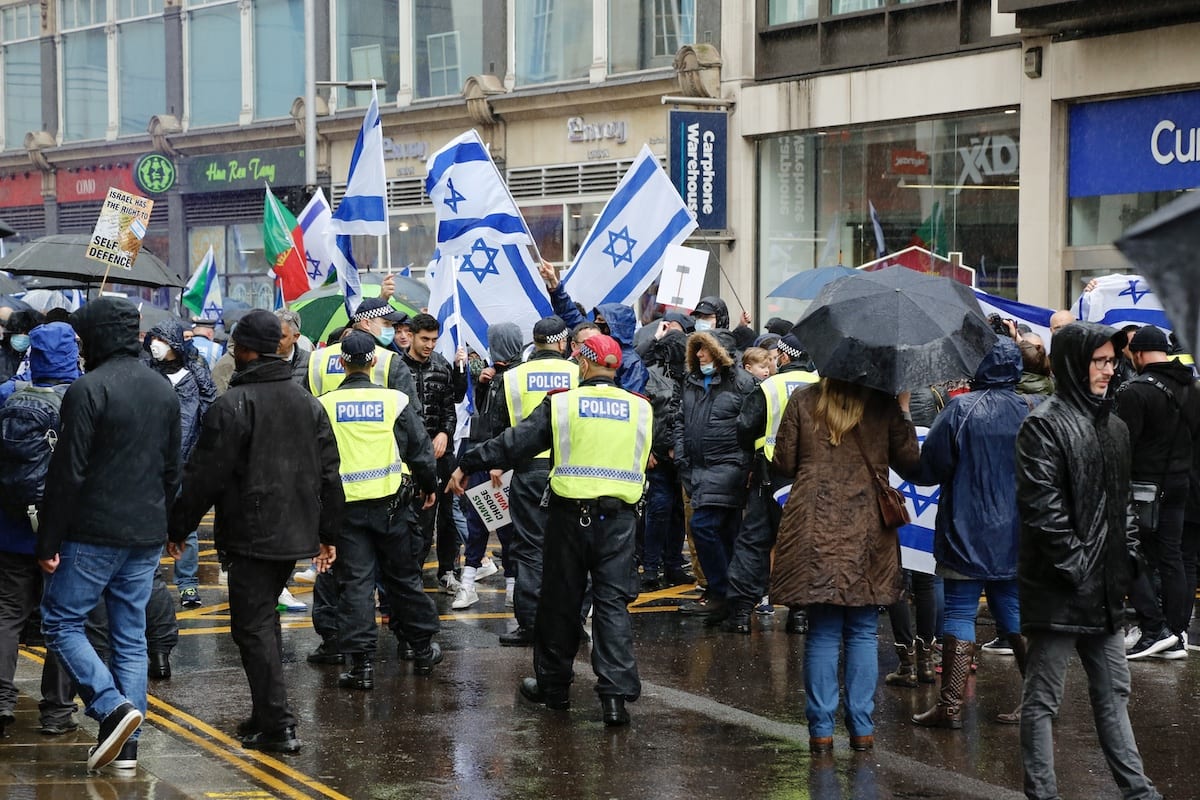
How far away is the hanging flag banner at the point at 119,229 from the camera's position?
13070 millimetres

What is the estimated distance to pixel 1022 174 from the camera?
19531 millimetres

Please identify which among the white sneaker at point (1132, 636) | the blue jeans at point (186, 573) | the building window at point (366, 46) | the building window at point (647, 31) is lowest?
the white sneaker at point (1132, 636)

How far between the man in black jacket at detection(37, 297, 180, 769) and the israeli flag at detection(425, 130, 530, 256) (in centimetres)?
530

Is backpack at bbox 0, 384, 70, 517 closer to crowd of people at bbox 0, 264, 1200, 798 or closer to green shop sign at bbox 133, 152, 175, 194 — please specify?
crowd of people at bbox 0, 264, 1200, 798

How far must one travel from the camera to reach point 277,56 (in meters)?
34.4

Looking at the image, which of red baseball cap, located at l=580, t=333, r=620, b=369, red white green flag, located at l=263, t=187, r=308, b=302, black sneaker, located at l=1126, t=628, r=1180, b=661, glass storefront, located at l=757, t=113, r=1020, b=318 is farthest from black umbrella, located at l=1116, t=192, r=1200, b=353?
glass storefront, located at l=757, t=113, r=1020, b=318

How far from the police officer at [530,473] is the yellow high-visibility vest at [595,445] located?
1571mm

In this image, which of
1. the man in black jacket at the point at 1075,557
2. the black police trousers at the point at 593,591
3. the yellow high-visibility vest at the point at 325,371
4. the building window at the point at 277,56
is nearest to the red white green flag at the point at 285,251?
the yellow high-visibility vest at the point at 325,371

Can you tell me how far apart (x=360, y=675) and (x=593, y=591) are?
147cm

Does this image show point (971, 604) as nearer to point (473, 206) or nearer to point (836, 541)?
point (836, 541)

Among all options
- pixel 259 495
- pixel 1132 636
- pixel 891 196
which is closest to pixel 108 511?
pixel 259 495

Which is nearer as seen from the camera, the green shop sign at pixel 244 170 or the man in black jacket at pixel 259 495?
the man in black jacket at pixel 259 495

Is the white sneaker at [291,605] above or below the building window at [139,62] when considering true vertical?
below

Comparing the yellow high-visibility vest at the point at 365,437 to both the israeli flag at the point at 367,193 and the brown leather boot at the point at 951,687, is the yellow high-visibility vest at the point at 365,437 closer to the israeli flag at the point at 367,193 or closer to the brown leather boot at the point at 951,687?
the brown leather boot at the point at 951,687
